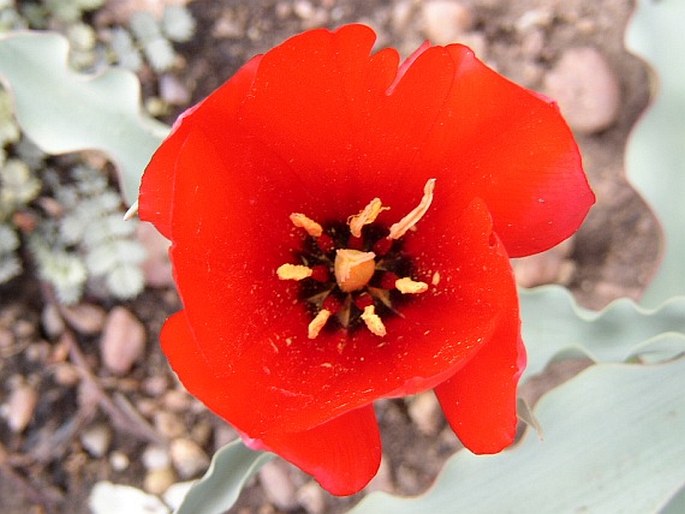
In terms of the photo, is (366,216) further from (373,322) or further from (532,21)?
(532,21)

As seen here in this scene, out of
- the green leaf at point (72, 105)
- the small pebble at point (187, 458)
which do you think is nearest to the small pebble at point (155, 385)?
the small pebble at point (187, 458)

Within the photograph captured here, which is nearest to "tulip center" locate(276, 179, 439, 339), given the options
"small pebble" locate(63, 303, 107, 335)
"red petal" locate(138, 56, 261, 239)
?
"red petal" locate(138, 56, 261, 239)

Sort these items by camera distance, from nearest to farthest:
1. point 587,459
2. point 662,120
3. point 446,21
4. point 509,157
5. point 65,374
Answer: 1. point 509,157
2. point 587,459
3. point 662,120
4. point 65,374
5. point 446,21

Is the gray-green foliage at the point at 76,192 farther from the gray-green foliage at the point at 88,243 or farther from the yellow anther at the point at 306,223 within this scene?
the yellow anther at the point at 306,223

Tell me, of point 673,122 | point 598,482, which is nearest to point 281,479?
point 598,482

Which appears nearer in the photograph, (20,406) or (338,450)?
(338,450)

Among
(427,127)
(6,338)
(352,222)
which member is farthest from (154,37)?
(427,127)

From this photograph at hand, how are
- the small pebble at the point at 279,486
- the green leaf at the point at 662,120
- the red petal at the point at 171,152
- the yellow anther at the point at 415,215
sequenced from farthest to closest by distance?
the small pebble at the point at 279,486 → the green leaf at the point at 662,120 → the yellow anther at the point at 415,215 → the red petal at the point at 171,152
